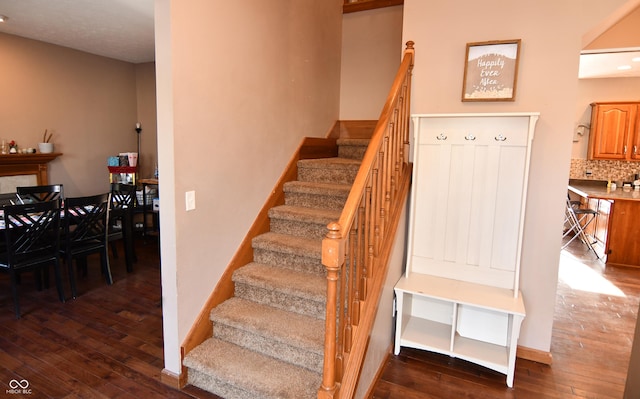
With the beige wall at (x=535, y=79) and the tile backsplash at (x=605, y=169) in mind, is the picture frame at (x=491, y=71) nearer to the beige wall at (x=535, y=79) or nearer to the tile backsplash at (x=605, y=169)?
the beige wall at (x=535, y=79)

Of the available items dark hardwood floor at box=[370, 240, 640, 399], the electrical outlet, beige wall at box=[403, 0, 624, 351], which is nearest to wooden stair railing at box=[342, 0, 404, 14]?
beige wall at box=[403, 0, 624, 351]

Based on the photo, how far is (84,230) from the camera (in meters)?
3.78

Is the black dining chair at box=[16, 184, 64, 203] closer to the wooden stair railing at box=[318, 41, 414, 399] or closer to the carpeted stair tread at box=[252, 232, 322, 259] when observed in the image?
the carpeted stair tread at box=[252, 232, 322, 259]

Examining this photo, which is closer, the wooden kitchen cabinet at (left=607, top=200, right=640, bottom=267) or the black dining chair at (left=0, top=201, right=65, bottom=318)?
the black dining chair at (left=0, top=201, right=65, bottom=318)

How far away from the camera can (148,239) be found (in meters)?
5.81

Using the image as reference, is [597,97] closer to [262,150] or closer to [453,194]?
[453,194]

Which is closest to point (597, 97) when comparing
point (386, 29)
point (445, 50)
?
point (386, 29)

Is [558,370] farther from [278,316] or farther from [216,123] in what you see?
[216,123]

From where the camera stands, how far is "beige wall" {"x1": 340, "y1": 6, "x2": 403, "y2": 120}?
13.7 feet

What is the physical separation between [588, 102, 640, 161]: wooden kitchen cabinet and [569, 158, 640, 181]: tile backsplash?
0.89 ft

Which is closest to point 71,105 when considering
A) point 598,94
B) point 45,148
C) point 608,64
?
point 45,148

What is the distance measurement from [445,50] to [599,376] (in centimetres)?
255

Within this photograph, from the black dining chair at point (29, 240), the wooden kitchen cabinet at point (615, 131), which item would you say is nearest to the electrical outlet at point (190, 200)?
the black dining chair at point (29, 240)

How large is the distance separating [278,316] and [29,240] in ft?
7.96
